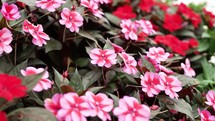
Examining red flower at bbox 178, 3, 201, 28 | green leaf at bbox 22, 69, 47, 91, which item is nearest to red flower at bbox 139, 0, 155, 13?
red flower at bbox 178, 3, 201, 28

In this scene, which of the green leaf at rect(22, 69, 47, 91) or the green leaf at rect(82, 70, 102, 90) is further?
the green leaf at rect(82, 70, 102, 90)

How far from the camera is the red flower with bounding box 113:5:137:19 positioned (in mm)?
2055

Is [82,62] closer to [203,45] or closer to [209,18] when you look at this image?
[203,45]

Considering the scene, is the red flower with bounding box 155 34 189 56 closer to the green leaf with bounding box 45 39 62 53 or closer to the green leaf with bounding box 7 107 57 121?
the green leaf with bounding box 45 39 62 53

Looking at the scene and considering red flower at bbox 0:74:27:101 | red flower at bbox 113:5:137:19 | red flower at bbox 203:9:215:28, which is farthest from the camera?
red flower at bbox 203:9:215:28

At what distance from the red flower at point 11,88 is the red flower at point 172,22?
1.46 m

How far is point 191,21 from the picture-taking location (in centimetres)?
238

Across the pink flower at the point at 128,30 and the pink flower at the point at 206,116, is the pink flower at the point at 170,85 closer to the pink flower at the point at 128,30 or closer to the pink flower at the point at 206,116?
the pink flower at the point at 206,116

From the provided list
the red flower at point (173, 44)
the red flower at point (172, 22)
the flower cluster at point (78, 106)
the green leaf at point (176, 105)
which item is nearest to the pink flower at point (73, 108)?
the flower cluster at point (78, 106)

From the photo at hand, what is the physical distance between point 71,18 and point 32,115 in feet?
1.89

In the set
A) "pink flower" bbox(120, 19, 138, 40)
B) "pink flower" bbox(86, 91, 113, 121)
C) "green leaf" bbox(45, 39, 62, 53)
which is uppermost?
"pink flower" bbox(86, 91, 113, 121)

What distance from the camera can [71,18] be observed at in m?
1.41

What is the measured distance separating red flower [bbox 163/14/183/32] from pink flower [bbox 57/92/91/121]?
1.32m

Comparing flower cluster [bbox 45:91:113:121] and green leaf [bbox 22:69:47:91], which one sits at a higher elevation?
green leaf [bbox 22:69:47:91]
